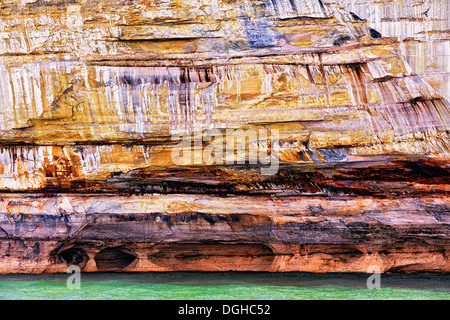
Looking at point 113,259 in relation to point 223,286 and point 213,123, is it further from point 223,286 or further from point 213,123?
point 213,123

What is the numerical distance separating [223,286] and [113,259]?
2.41 metres

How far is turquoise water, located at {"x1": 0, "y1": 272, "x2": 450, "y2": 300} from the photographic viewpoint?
588cm

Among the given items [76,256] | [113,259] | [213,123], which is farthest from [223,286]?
[76,256]

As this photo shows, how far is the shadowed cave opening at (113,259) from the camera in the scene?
7523 millimetres

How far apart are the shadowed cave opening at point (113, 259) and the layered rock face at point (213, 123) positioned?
679mm

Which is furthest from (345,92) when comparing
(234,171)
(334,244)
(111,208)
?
(111,208)

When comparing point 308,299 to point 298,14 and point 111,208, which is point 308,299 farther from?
point 298,14

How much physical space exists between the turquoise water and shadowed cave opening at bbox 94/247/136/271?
0.25 metres

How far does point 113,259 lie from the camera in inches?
299

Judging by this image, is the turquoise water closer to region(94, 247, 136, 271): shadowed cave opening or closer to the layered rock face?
region(94, 247, 136, 271): shadowed cave opening

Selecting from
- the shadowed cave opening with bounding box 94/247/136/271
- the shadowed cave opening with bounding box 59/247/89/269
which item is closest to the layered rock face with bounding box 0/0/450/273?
the shadowed cave opening with bounding box 59/247/89/269

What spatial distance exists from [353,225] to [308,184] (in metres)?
1.06

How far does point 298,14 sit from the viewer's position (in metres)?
6.25

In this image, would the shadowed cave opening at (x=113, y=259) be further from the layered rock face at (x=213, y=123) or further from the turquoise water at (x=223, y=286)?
the layered rock face at (x=213, y=123)
